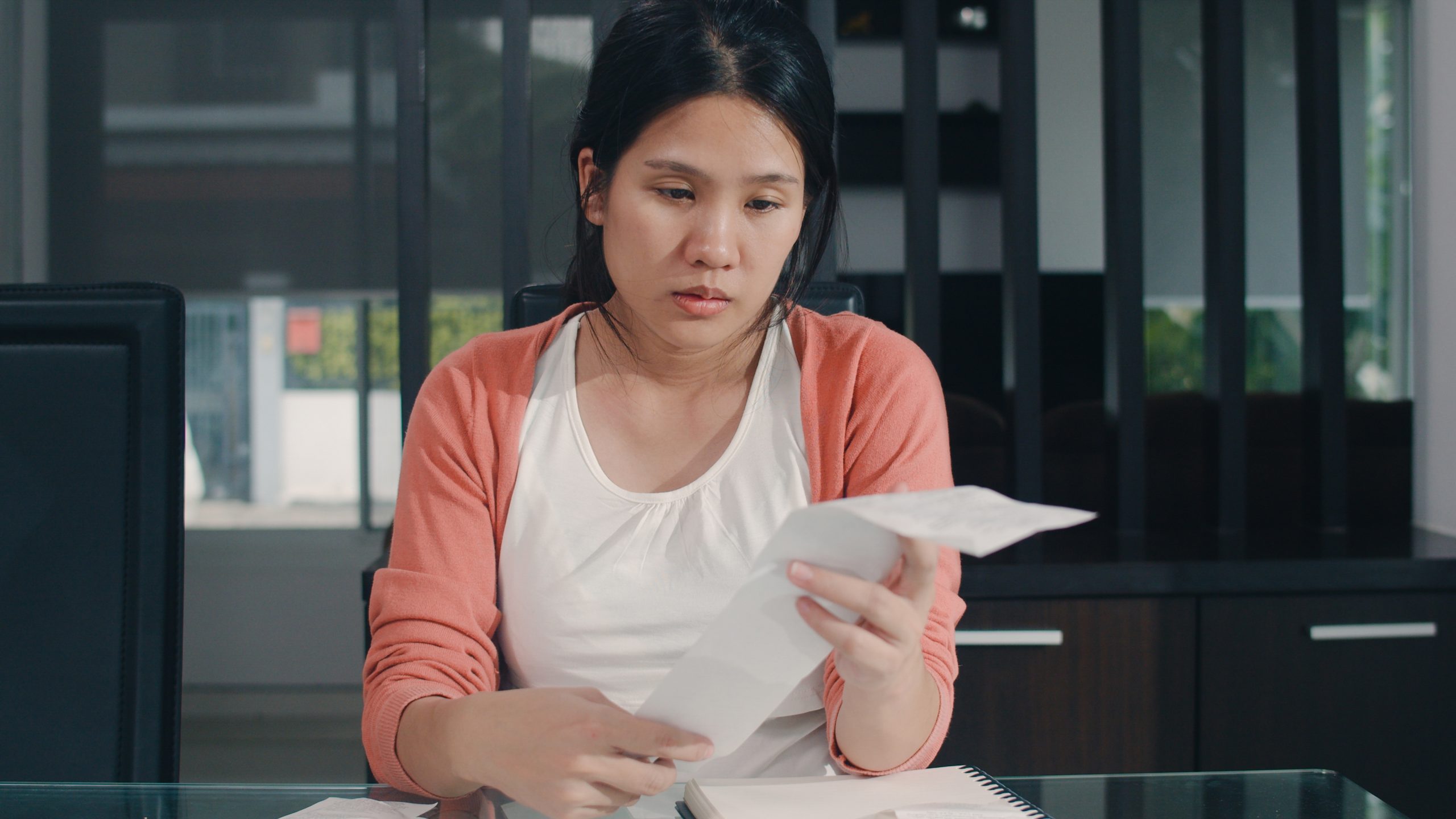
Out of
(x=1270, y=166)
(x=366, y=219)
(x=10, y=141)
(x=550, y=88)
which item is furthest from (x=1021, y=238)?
(x=10, y=141)

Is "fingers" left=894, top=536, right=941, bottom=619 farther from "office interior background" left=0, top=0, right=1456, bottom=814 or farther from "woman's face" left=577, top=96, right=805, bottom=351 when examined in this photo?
"office interior background" left=0, top=0, right=1456, bottom=814

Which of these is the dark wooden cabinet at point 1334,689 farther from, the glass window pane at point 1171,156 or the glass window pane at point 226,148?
the glass window pane at point 226,148

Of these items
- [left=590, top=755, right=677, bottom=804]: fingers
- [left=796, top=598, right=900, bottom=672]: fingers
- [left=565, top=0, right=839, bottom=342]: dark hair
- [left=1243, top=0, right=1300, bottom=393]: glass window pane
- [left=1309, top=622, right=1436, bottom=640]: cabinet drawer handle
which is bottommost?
[left=1309, top=622, right=1436, bottom=640]: cabinet drawer handle

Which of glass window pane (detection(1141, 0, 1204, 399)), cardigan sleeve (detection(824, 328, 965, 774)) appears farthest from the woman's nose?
glass window pane (detection(1141, 0, 1204, 399))

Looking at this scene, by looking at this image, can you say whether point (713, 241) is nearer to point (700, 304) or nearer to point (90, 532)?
point (700, 304)

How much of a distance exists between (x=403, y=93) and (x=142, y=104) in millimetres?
2234

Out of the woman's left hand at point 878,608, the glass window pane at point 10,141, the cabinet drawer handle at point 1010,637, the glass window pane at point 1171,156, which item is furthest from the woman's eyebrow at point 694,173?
the glass window pane at point 10,141

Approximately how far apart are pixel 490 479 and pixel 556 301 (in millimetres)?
422

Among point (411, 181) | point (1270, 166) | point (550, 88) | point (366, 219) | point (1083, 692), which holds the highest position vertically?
point (550, 88)

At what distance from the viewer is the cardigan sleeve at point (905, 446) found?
3.19 feet

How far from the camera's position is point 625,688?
1018 millimetres

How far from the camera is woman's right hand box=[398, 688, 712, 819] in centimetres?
71

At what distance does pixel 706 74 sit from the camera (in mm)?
970

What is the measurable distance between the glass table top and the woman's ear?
1.93 feet
